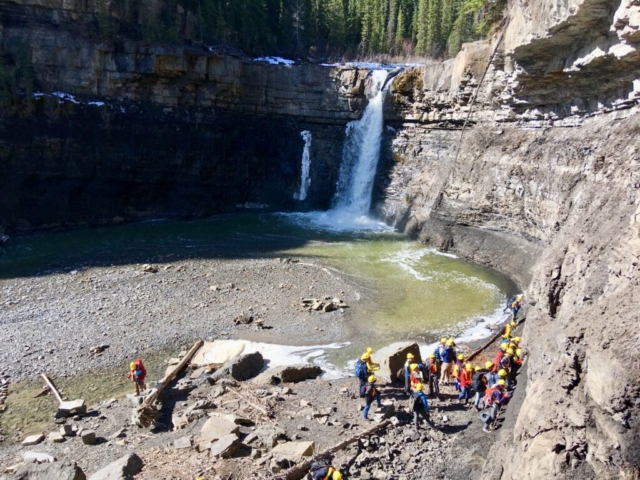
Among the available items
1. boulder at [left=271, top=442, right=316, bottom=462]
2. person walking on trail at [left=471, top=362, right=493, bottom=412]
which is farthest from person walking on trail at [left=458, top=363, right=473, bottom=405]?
boulder at [left=271, top=442, right=316, bottom=462]

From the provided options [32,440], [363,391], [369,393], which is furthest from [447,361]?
[32,440]

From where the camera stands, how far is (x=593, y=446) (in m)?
5.04

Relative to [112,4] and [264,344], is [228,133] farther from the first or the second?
[264,344]

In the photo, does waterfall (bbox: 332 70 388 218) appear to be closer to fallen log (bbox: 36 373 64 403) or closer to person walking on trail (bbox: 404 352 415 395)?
person walking on trail (bbox: 404 352 415 395)

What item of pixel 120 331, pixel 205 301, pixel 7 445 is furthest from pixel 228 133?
pixel 7 445

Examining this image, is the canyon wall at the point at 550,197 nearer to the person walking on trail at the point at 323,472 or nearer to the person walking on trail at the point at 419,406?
the person walking on trail at the point at 419,406

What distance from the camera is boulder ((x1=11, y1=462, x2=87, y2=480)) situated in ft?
25.5

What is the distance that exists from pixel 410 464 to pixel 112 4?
103 ft

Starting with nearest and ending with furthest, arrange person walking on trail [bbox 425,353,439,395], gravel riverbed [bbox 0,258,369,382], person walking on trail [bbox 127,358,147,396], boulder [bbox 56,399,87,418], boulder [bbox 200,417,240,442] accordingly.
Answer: boulder [bbox 200,417,240,442] → boulder [bbox 56,399,87,418] → person walking on trail [bbox 425,353,439,395] → person walking on trail [bbox 127,358,147,396] → gravel riverbed [bbox 0,258,369,382]

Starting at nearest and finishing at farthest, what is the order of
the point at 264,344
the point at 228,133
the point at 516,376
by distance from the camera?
the point at 516,376 < the point at 264,344 < the point at 228,133

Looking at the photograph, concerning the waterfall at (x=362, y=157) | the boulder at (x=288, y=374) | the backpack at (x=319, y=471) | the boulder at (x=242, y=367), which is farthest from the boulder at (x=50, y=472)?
the waterfall at (x=362, y=157)

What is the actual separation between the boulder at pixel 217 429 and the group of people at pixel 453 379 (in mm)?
2894

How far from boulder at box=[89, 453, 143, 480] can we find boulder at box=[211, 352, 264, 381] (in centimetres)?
382

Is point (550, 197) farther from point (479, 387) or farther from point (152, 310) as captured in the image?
point (152, 310)
